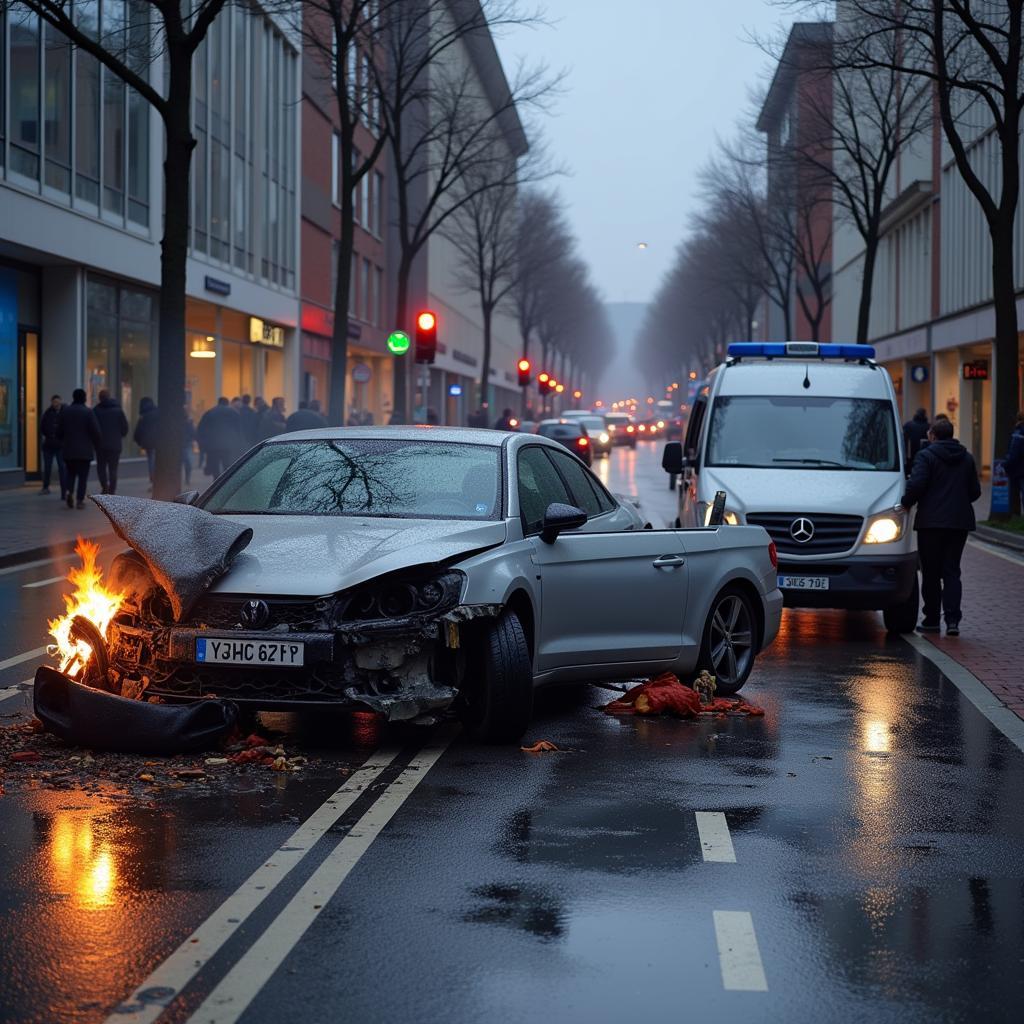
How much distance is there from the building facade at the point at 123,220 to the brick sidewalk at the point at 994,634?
42.7 feet

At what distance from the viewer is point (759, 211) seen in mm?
64750

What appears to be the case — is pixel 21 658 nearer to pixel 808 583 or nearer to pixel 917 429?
pixel 808 583

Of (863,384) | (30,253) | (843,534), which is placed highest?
(30,253)

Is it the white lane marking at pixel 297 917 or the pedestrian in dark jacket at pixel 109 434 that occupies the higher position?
the pedestrian in dark jacket at pixel 109 434

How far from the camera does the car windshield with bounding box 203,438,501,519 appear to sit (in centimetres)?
866

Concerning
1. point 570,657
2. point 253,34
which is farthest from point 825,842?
point 253,34

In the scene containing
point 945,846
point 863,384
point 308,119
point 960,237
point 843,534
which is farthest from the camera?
point 308,119

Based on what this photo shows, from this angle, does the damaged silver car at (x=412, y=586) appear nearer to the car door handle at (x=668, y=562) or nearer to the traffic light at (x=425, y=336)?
the car door handle at (x=668, y=562)

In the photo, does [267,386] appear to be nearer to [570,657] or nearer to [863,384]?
[863,384]

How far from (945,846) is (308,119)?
49.8 metres

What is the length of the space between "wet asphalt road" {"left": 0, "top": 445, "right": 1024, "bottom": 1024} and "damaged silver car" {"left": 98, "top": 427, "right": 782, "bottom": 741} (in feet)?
1.27

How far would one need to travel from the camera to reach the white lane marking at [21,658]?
35.2 feet

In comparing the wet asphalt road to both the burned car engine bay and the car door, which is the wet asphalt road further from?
the car door

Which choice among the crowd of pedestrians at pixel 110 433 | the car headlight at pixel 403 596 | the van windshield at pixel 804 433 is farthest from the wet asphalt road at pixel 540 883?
the crowd of pedestrians at pixel 110 433
